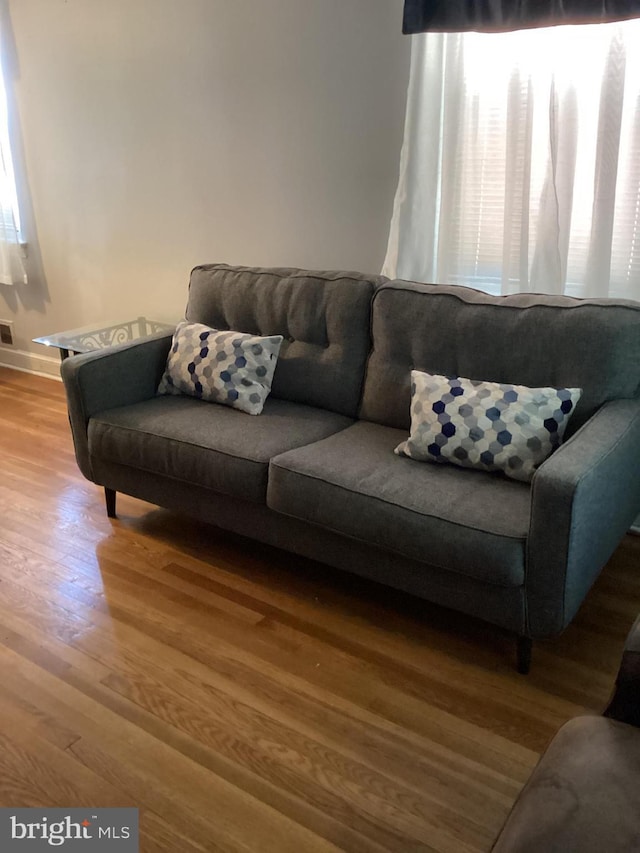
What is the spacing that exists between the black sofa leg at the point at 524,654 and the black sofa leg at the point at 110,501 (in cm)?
161

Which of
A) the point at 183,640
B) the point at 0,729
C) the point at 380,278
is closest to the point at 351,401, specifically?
the point at 380,278

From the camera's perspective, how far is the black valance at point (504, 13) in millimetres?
2119

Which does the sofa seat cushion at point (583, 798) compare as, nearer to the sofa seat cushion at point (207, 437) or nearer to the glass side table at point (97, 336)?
the sofa seat cushion at point (207, 437)

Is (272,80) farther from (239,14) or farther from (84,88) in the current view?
(84,88)

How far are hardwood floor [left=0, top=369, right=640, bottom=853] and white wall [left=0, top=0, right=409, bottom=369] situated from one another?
151 centimetres

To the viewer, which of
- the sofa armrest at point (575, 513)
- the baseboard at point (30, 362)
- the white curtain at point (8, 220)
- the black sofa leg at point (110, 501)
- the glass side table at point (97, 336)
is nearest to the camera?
the sofa armrest at point (575, 513)

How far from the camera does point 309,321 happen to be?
2.64 m

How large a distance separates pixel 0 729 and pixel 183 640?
52 cm

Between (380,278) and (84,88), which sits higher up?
(84,88)

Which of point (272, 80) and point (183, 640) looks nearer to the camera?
point (183, 640)

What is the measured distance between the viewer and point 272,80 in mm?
3041

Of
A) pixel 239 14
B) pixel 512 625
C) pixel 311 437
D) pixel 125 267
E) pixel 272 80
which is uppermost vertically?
pixel 239 14

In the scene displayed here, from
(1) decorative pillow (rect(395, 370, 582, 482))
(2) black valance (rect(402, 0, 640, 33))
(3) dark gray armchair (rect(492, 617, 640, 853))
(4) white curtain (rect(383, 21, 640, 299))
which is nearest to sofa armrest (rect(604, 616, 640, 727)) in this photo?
(3) dark gray armchair (rect(492, 617, 640, 853))

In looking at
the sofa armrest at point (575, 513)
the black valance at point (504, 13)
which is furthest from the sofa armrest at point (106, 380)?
the sofa armrest at point (575, 513)
